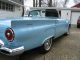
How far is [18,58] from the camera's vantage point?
19.6ft

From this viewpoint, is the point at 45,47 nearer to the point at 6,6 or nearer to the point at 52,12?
Answer: the point at 52,12

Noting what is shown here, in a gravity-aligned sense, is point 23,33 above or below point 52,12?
below

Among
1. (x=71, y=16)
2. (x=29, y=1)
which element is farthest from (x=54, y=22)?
(x=29, y=1)

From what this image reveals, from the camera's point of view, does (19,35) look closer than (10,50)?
No

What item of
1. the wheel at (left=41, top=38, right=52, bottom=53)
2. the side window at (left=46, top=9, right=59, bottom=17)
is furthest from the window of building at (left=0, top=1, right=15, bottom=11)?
the wheel at (left=41, top=38, right=52, bottom=53)

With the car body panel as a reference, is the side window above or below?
above

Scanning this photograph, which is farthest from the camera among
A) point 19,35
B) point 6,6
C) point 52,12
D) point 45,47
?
point 6,6

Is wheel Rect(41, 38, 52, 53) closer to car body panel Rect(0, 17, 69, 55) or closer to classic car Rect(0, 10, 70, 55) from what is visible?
car body panel Rect(0, 17, 69, 55)

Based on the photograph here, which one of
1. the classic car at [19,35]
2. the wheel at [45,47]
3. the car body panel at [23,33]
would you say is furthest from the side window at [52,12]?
the classic car at [19,35]

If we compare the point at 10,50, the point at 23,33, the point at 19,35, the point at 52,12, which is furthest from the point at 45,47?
the point at 52,12

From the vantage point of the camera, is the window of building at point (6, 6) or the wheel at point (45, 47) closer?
the wheel at point (45, 47)

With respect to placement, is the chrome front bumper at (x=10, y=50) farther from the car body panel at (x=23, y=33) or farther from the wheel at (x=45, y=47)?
the wheel at (x=45, y=47)

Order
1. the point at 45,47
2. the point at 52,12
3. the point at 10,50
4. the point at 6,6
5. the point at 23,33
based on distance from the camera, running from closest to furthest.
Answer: the point at 10,50, the point at 23,33, the point at 45,47, the point at 52,12, the point at 6,6

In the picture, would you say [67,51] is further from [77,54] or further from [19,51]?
[19,51]
